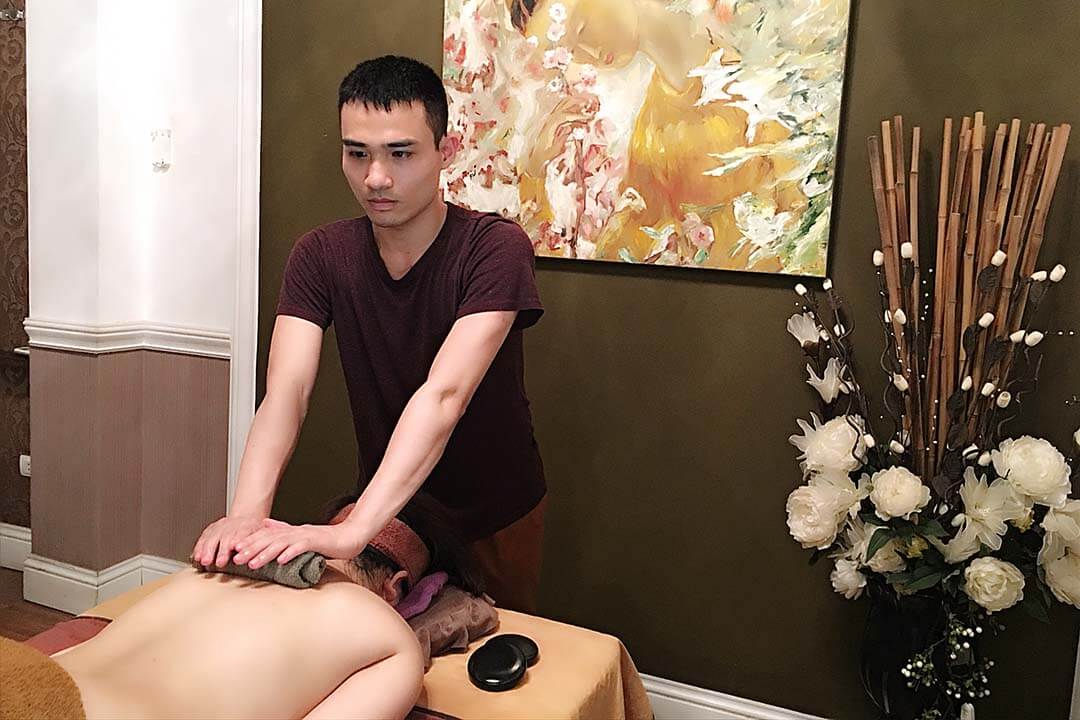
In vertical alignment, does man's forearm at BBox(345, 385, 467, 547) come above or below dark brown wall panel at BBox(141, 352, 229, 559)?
above

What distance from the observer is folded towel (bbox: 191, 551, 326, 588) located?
1305 millimetres

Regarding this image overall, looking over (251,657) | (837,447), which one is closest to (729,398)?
(837,447)

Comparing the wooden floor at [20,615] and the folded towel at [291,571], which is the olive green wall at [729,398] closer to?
the folded towel at [291,571]

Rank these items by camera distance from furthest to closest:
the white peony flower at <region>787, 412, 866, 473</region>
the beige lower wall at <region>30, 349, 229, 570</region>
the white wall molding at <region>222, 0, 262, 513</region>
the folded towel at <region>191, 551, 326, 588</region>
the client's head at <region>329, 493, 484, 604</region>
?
the beige lower wall at <region>30, 349, 229, 570</region>, the white wall molding at <region>222, 0, 262, 513</region>, the white peony flower at <region>787, 412, 866, 473</region>, the client's head at <region>329, 493, 484, 604</region>, the folded towel at <region>191, 551, 326, 588</region>

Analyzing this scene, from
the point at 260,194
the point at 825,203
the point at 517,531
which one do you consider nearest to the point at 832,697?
the point at 517,531

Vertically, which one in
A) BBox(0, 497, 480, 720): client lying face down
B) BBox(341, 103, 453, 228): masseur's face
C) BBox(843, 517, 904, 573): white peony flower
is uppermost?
BBox(341, 103, 453, 228): masseur's face

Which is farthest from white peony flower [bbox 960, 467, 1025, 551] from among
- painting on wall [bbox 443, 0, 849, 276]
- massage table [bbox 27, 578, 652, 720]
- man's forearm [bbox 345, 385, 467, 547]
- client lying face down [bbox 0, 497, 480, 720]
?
client lying face down [bbox 0, 497, 480, 720]

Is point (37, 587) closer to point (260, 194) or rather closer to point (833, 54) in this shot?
point (260, 194)

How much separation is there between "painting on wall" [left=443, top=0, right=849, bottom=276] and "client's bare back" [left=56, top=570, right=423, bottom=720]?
4.30 feet

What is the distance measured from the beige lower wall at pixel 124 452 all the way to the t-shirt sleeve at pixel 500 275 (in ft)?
4.82

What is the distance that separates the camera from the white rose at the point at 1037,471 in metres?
1.74

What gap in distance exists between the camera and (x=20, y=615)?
293 centimetres

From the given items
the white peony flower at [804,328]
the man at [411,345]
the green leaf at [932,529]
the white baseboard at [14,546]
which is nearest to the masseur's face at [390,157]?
the man at [411,345]

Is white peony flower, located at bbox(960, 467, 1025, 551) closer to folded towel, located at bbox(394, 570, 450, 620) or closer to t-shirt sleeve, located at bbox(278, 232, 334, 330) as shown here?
folded towel, located at bbox(394, 570, 450, 620)
